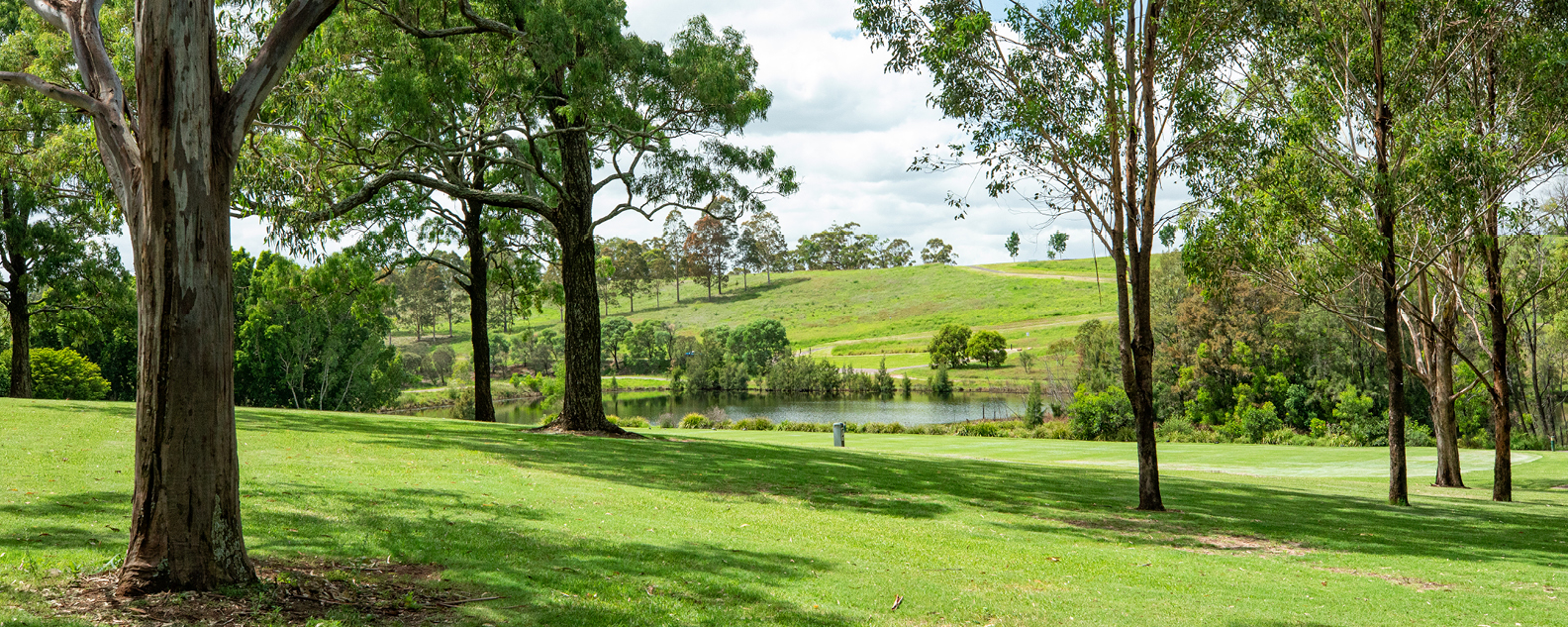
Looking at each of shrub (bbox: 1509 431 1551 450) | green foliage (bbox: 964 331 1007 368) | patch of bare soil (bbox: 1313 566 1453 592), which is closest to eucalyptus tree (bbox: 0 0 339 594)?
patch of bare soil (bbox: 1313 566 1453 592)

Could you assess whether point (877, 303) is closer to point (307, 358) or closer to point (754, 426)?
point (307, 358)

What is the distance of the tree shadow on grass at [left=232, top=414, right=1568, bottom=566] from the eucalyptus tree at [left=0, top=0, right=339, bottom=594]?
6531 mm

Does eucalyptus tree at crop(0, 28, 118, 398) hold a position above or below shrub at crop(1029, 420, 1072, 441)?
above

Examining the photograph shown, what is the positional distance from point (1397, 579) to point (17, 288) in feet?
102

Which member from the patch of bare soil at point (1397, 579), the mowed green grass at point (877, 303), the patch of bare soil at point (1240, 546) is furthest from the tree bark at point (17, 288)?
the mowed green grass at point (877, 303)

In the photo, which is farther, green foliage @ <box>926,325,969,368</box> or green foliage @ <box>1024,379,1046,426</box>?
green foliage @ <box>926,325,969,368</box>

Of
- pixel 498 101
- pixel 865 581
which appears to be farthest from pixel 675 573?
pixel 498 101

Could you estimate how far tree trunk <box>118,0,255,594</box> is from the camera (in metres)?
4.77

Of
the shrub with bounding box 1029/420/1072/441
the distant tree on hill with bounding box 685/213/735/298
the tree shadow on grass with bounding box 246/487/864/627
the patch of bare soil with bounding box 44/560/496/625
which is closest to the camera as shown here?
the patch of bare soil with bounding box 44/560/496/625

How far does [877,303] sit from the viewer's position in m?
110

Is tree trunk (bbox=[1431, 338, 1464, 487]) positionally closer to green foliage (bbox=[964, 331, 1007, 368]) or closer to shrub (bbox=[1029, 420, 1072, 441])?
Result: shrub (bbox=[1029, 420, 1072, 441])

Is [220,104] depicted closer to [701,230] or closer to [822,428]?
[822,428]

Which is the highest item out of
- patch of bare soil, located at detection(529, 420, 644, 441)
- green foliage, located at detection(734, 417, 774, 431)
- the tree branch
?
the tree branch

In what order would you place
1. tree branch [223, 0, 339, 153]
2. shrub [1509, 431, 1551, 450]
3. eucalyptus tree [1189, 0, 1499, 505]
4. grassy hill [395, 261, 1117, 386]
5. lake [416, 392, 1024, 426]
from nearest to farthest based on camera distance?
tree branch [223, 0, 339, 153]
eucalyptus tree [1189, 0, 1499, 505]
shrub [1509, 431, 1551, 450]
lake [416, 392, 1024, 426]
grassy hill [395, 261, 1117, 386]
